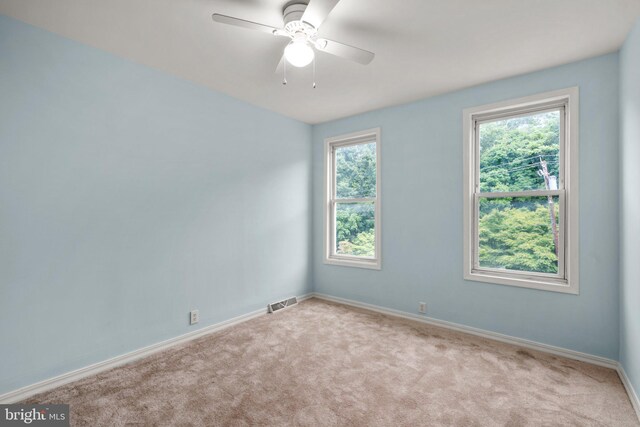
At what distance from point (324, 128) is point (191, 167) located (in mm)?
2078

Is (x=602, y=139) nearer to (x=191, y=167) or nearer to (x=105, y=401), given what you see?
(x=191, y=167)

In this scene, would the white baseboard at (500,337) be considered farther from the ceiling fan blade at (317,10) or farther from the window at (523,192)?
the ceiling fan blade at (317,10)

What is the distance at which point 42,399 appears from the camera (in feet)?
6.52

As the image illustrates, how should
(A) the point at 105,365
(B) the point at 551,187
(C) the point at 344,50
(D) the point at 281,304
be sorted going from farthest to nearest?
(D) the point at 281,304 → (B) the point at 551,187 → (A) the point at 105,365 → (C) the point at 344,50

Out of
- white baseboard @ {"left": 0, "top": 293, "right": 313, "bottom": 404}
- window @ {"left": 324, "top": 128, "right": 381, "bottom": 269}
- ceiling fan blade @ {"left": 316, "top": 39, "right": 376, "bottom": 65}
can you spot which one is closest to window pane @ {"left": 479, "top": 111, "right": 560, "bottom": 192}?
window @ {"left": 324, "top": 128, "right": 381, "bottom": 269}

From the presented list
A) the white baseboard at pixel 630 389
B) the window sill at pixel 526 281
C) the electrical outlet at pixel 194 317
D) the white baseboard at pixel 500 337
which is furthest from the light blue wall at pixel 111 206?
the white baseboard at pixel 630 389

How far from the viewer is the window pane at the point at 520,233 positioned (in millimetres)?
2797

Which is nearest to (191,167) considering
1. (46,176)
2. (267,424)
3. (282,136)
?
(46,176)

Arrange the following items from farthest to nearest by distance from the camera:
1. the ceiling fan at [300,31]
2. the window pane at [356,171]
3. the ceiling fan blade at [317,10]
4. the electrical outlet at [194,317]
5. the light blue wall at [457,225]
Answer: the window pane at [356,171], the electrical outlet at [194,317], the light blue wall at [457,225], the ceiling fan at [300,31], the ceiling fan blade at [317,10]

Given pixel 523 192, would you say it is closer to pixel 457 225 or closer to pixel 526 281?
pixel 457 225

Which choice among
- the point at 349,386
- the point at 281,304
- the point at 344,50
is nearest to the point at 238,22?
the point at 344,50

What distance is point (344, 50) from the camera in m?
2.04

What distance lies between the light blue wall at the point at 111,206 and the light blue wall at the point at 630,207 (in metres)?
3.29

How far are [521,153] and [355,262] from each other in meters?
2.23
